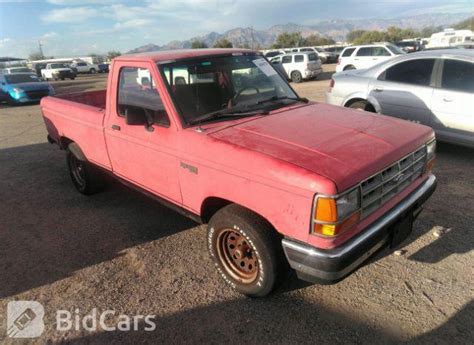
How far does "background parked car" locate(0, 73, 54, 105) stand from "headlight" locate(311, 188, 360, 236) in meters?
17.3

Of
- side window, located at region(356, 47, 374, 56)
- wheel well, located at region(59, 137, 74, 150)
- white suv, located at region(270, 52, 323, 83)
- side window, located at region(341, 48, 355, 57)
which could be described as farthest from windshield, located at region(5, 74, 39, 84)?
side window, located at region(356, 47, 374, 56)

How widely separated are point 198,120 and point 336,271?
169 centimetres

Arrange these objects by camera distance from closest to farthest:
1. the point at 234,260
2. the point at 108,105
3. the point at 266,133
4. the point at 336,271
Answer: the point at 336,271 → the point at 266,133 → the point at 234,260 → the point at 108,105

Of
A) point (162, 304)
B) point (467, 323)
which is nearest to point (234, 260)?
point (162, 304)

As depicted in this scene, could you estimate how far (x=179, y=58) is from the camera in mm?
3471

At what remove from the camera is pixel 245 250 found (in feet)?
9.68

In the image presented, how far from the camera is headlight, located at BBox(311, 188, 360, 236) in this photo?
2.25 m

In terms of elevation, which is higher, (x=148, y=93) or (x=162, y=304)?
(x=148, y=93)

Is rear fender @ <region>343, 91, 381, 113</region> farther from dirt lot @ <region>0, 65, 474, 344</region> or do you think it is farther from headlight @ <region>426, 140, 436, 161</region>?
headlight @ <region>426, 140, 436, 161</region>

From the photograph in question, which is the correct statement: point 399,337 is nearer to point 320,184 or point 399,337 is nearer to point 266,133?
point 320,184

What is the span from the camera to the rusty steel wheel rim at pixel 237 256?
2.93m

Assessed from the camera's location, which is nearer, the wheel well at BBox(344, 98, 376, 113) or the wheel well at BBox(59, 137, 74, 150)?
the wheel well at BBox(59, 137, 74, 150)

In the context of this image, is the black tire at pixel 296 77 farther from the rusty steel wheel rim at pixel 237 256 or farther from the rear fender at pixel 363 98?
the rusty steel wheel rim at pixel 237 256

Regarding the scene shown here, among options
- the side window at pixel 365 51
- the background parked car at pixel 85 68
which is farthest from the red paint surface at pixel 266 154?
the background parked car at pixel 85 68
